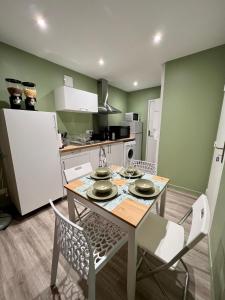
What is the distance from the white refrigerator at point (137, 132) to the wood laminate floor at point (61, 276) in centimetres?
294

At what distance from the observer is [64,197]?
2363 mm

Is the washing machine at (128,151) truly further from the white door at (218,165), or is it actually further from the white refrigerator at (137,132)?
the white door at (218,165)

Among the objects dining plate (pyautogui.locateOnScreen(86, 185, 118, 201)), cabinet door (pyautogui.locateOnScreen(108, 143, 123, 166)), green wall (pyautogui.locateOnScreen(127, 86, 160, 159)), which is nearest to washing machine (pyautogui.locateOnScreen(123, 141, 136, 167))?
cabinet door (pyautogui.locateOnScreen(108, 143, 123, 166))

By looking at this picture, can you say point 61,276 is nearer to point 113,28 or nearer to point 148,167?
point 148,167

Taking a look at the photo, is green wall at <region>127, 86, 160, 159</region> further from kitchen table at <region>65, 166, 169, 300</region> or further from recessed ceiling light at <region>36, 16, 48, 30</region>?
kitchen table at <region>65, 166, 169, 300</region>

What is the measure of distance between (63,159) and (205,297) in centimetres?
218

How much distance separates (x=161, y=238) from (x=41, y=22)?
8.30ft

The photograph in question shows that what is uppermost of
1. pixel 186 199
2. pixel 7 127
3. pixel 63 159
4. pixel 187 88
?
pixel 187 88

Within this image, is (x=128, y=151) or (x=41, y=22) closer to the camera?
(x=41, y=22)

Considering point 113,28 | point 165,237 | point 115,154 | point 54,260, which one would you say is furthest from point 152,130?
point 54,260

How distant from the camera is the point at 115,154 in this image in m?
3.33

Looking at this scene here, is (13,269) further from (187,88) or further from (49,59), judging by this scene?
(187,88)

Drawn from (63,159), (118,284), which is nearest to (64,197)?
(63,159)

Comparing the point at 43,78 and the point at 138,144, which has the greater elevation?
the point at 43,78
